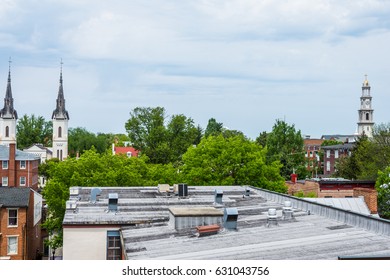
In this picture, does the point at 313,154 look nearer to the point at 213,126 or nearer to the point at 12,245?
the point at 213,126

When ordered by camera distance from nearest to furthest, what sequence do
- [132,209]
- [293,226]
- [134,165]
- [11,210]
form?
[293,226] → [132,209] → [11,210] → [134,165]

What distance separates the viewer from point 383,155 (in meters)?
71.8

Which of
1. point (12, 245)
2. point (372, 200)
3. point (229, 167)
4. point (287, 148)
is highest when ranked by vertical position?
point (287, 148)

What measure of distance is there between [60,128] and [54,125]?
1387 mm

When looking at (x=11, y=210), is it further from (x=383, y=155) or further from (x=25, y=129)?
(x=25, y=129)

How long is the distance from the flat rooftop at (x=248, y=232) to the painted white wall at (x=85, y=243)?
344 millimetres

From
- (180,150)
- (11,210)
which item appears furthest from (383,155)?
(11,210)

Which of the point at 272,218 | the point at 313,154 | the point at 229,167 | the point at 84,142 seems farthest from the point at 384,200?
the point at 313,154

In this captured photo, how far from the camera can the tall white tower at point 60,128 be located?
134750mm

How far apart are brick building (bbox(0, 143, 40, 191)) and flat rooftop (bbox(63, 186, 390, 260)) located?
56.2 meters

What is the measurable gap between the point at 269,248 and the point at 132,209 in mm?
10962

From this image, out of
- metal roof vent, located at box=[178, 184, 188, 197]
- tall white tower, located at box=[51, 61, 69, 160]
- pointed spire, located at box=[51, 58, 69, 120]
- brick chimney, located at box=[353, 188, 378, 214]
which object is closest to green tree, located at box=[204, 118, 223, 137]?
tall white tower, located at box=[51, 61, 69, 160]

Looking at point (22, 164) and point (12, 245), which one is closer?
point (12, 245)

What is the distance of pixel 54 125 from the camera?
456 ft
